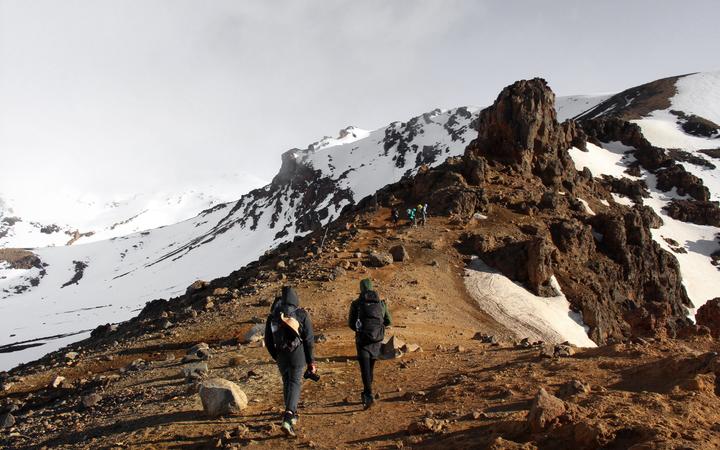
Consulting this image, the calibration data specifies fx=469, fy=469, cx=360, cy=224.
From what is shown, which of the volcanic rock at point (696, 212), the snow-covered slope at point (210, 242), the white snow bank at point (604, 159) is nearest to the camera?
the volcanic rock at point (696, 212)

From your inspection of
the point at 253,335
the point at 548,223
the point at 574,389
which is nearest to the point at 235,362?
the point at 253,335

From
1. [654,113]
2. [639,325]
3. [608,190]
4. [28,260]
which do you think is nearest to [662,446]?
[639,325]

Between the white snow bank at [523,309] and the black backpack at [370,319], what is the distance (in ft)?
41.0

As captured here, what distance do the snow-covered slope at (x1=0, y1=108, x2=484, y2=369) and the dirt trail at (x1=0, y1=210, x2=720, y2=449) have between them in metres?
65.7

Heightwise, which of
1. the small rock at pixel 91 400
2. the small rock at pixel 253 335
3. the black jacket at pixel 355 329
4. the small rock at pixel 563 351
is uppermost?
the black jacket at pixel 355 329

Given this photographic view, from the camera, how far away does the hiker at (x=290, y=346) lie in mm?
6766

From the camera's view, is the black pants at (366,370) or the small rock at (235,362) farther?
the small rock at (235,362)

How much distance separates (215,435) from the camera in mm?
6863

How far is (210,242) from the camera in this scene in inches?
4641

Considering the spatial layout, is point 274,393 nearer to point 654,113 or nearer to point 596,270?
point 596,270

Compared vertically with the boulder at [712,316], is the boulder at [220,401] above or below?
above

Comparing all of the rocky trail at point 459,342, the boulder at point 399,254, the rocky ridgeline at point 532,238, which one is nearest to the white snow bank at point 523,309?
the rocky trail at point 459,342

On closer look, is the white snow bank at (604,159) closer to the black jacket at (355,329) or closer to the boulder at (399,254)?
the boulder at (399,254)

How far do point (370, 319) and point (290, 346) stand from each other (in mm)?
1579
